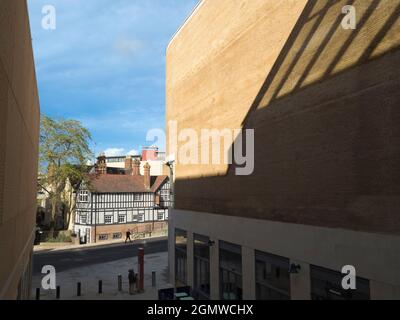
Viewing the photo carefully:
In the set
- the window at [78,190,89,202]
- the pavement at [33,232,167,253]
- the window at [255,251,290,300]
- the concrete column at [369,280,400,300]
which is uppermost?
the window at [78,190,89,202]

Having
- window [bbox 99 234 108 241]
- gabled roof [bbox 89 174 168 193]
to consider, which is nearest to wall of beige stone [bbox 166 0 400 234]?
window [bbox 99 234 108 241]

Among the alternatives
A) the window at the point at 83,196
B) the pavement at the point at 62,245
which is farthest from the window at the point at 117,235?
the window at the point at 83,196

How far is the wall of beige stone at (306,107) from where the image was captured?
10.7 metres

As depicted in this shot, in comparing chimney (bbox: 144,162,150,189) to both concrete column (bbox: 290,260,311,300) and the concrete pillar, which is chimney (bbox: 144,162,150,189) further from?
concrete column (bbox: 290,260,311,300)

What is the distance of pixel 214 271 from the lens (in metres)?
19.9

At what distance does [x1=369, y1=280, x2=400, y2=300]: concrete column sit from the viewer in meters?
9.79

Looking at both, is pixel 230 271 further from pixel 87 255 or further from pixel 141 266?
pixel 87 255

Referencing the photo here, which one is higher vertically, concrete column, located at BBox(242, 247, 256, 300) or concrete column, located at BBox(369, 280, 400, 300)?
concrete column, located at BBox(369, 280, 400, 300)

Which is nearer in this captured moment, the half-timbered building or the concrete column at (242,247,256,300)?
the concrete column at (242,247,256,300)

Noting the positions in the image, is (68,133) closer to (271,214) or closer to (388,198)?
(271,214)

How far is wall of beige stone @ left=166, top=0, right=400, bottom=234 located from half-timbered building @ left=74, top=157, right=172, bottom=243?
89.1 ft

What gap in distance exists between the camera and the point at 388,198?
33.7 feet

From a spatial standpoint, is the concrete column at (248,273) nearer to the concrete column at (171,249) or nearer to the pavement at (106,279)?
the pavement at (106,279)
